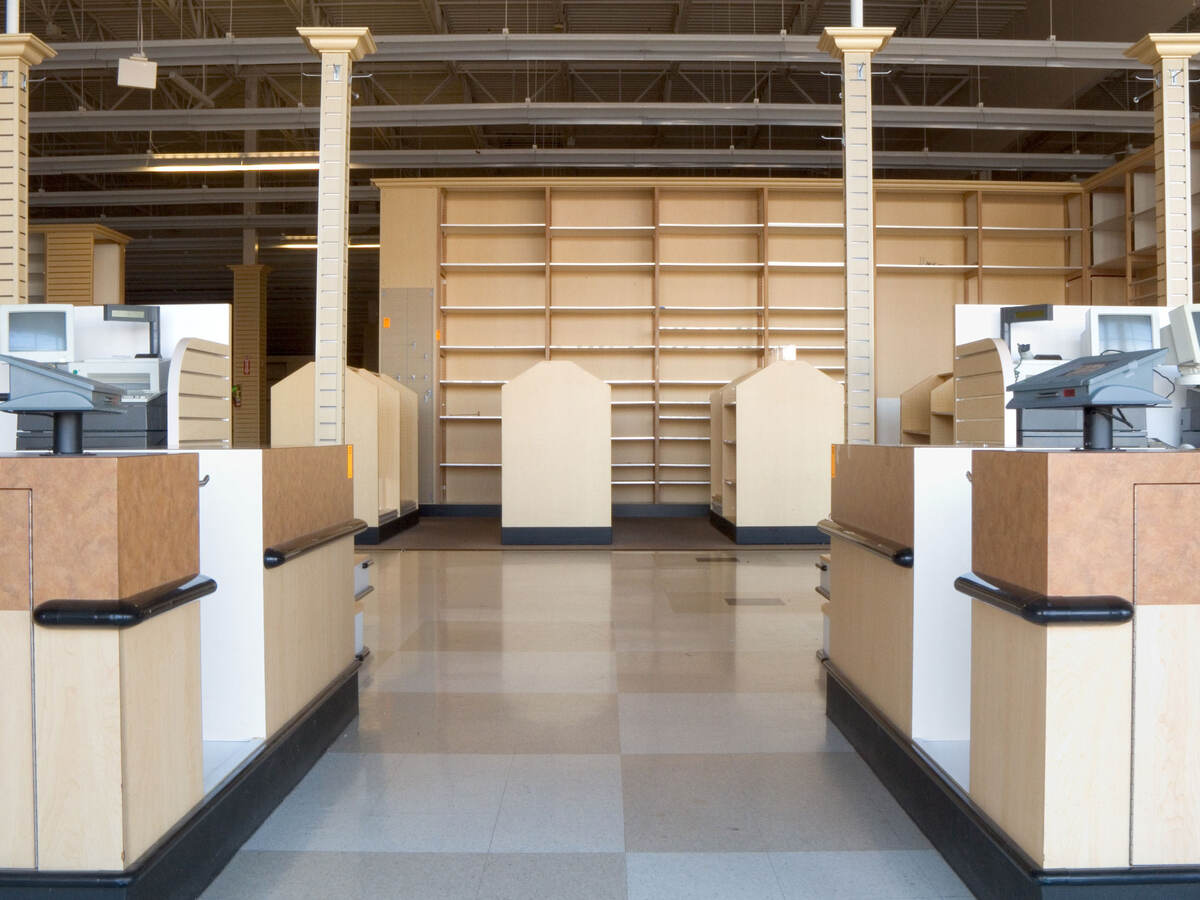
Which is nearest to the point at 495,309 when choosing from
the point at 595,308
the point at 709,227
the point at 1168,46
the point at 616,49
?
the point at 595,308

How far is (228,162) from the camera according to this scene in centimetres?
998

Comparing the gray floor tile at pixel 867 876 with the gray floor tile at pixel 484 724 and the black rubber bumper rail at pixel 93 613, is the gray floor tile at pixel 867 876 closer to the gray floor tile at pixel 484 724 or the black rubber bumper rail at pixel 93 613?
the gray floor tile at pixel 484 724

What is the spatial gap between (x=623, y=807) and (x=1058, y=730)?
1.23m

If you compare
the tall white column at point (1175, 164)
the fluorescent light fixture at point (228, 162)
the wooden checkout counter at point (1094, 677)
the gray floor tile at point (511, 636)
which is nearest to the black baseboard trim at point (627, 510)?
the fluorescent light fixture at point (228, 162)

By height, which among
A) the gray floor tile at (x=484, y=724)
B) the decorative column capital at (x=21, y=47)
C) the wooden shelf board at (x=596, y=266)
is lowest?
the gray floor tile at (x=484, y=724)

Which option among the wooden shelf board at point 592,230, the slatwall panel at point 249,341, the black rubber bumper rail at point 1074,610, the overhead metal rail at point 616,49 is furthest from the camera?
the slatwall panel at point 249,341

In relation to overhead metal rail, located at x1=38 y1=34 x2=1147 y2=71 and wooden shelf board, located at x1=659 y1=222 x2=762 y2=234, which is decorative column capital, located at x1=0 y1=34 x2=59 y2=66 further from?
wooden shelf board, located at x1=659 y1=222 x2=762 y2=234

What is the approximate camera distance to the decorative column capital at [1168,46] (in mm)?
4406

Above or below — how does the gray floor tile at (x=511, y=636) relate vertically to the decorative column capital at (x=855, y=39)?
below

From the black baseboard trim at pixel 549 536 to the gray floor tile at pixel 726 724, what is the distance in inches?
167

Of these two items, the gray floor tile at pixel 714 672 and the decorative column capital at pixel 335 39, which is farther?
the decorative column capital at pixel 335 39

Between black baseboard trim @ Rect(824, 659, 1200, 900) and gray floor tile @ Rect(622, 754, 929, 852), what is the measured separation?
7cm

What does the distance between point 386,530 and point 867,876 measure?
21.7 ft

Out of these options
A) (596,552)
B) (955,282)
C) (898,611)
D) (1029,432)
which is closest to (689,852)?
(898,611)
